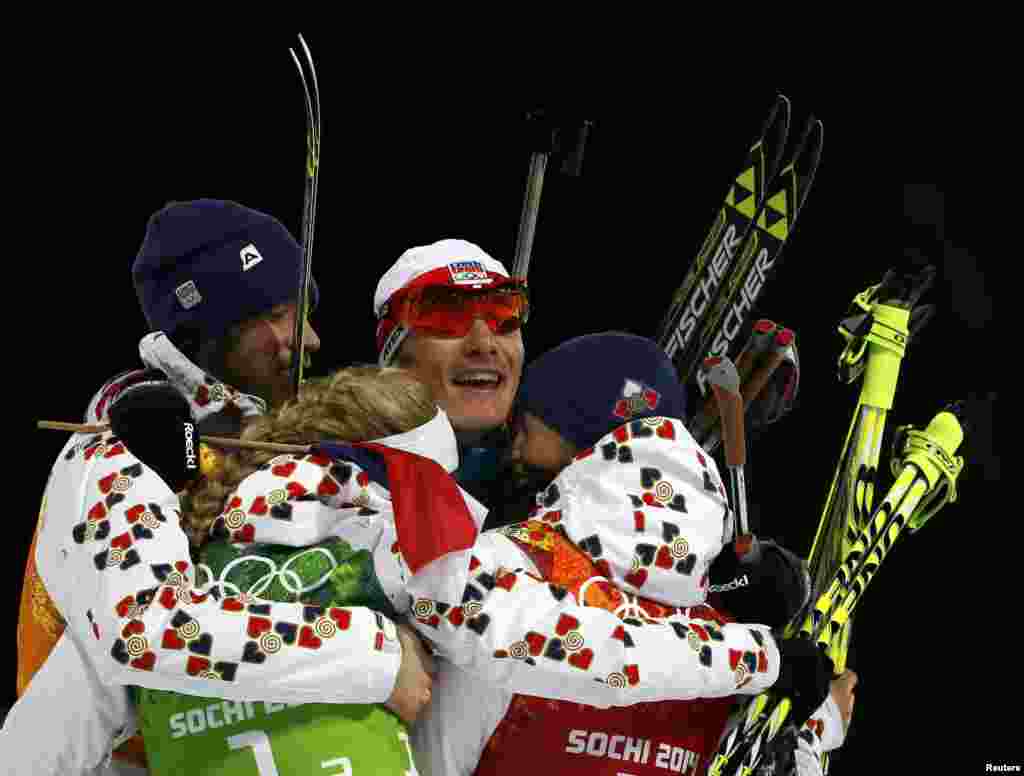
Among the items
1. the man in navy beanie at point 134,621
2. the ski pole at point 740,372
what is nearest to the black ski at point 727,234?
the ski pole at point 740,372

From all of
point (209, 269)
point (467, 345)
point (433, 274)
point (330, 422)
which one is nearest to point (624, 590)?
point (330, 422)

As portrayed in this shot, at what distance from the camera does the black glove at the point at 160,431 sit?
2.09 m

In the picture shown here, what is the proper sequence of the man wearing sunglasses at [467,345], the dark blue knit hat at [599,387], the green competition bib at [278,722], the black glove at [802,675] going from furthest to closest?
1. the man wearing sunglasses at [467,345]
2. the dark blue knit hat at [599,387]
3. the black glove at [802,675]
4. the green competition bib at [278,722]

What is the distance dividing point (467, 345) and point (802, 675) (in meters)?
A: 0.81

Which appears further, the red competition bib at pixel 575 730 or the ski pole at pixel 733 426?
the ski pole at pixel 733 426

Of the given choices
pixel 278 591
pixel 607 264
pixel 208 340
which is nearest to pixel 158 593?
pixel 278 591

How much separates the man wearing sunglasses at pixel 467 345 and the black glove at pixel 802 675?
62 centimetres

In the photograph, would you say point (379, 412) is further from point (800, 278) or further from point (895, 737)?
point (895, 737)

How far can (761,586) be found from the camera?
260cm

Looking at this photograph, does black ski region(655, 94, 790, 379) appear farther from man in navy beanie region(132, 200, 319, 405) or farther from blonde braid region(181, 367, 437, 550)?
blonde braid region(181, 367, 437, 550)

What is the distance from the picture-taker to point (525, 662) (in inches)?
80.6

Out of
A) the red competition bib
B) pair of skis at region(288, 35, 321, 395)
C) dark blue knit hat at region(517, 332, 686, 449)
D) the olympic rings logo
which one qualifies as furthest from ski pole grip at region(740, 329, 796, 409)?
the olympic rings logo

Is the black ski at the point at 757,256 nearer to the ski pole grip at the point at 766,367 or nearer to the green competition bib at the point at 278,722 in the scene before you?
the ski pole grip at the point at 766,367

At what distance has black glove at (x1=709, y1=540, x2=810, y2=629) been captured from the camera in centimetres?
260
